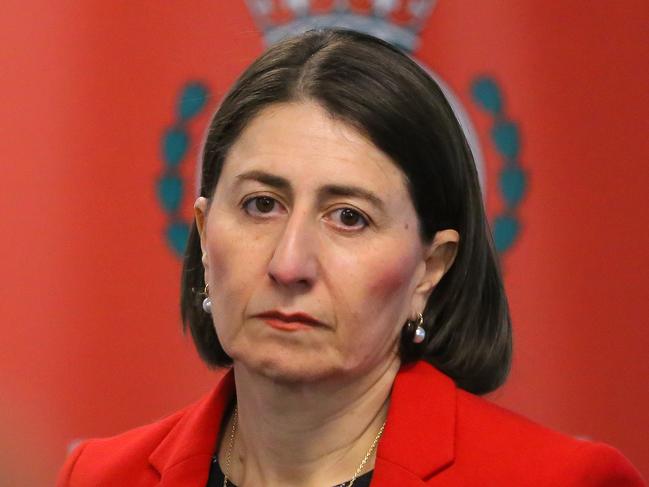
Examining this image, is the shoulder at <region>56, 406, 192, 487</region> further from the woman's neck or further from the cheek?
the cheek

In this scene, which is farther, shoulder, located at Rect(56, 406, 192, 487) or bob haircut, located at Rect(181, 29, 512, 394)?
shoulder, located at Rect(56, 406, 192, 487)

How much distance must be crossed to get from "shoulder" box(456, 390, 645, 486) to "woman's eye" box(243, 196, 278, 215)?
452mm

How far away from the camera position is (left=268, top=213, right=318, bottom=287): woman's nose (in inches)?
74.5

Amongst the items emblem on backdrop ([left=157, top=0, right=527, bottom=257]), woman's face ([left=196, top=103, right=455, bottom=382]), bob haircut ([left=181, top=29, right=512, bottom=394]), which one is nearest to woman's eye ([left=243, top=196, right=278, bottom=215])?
woman's face ([left=196, top=103, right=455, bottom=382])

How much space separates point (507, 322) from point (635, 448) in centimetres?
73

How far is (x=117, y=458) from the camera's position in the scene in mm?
2332

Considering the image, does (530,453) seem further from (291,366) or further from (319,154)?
(319,154)

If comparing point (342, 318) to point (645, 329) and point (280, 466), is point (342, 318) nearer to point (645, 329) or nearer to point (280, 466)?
point (280, 466)

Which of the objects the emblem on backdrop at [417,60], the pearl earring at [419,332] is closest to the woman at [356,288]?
the pearl earring at [419,332]

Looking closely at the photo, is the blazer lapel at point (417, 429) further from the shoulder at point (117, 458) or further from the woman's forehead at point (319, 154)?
the shoulder at point (117, 458)

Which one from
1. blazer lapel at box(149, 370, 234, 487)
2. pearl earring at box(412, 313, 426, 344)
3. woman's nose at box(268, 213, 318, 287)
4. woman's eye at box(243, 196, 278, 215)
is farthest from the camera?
blazer lapel at box(149, 370, 234, 487)

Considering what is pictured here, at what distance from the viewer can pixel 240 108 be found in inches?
82.5

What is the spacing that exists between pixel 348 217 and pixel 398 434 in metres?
0.36

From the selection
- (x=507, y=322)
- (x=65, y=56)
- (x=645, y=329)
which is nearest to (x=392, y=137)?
(x=507, y=322)
